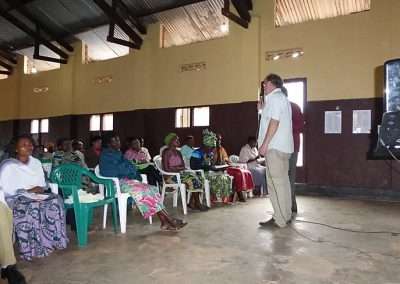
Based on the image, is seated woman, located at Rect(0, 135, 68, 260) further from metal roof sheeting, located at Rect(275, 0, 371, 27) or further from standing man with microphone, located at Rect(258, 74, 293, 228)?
metal roof sheeting, located at Rect(275, 0, 371, 27)

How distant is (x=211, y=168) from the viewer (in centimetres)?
530

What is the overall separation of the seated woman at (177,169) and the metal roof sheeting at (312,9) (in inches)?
156

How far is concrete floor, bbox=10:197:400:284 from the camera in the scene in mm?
2373

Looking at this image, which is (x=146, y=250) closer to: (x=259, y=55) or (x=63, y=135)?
(x=259, y=55)

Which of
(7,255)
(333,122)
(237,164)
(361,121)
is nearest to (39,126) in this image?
(237,164)

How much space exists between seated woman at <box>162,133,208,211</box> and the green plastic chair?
3.64 feet

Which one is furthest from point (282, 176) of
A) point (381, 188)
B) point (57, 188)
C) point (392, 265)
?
point (381, 188)

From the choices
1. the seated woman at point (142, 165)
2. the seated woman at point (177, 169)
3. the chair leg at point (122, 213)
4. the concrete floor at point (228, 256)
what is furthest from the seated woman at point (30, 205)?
the seated woman at point (142, 165)

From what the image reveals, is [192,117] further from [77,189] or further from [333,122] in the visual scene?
[77,189]

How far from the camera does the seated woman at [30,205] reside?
2732 mm

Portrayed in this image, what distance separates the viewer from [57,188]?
336cm

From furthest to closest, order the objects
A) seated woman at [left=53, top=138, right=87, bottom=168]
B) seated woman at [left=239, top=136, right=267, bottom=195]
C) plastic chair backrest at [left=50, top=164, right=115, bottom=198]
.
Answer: seated woman at [left=239, top=136, right=267, bottom=195] < seated woman at [left=53, top=138, right=87, bottom=168] < plastic chair backrest at [left=50, top=164, right=115, bottom=198]

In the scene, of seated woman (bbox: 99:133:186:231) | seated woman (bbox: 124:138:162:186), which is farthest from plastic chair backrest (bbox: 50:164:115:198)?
seated woman (bbox: 124:138:162:186)

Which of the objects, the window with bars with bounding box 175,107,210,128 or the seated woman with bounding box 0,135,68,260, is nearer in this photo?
the seated woman with bounding box 0,135,68,260
